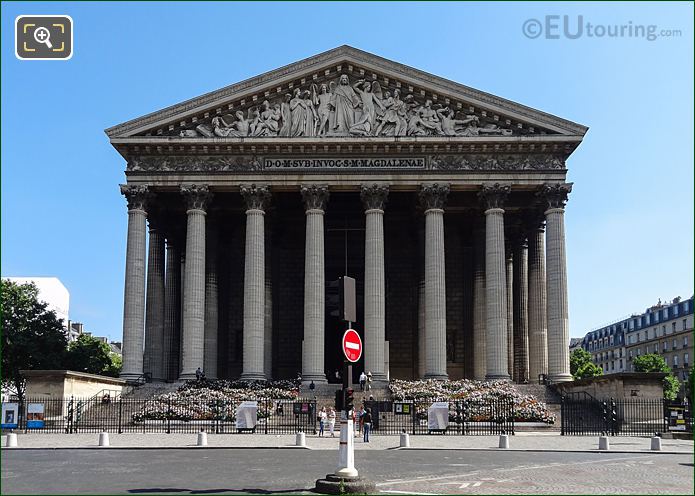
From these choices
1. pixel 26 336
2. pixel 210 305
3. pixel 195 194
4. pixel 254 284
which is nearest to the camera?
pixel 254 284

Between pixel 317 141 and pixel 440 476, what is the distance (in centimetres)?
3171

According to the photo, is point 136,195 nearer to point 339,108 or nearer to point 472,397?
point 339,108

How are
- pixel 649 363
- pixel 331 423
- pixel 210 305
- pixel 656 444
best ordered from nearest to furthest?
pixel 656 444, pixel 331 423, pixel 210 305, pixel 649 363

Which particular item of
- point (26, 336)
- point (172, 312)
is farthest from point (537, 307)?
point (26, 336)

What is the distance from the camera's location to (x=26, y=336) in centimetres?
6712

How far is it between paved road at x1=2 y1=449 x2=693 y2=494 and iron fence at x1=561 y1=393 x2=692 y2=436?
10331 millimetres

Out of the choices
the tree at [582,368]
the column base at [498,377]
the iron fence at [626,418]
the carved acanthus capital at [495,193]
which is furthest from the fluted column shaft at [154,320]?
the tree at [582,368]

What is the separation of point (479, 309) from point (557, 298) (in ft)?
21.7

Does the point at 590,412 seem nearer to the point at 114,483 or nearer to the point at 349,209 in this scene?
the point at 349,209

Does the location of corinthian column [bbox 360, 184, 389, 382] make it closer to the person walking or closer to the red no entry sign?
the person walking

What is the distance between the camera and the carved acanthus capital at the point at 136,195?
49.9 meters

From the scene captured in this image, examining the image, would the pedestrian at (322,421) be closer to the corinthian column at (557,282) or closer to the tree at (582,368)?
the corinthian column at (557,282)

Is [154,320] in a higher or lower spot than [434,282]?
lower

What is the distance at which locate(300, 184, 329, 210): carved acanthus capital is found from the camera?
49844mm
